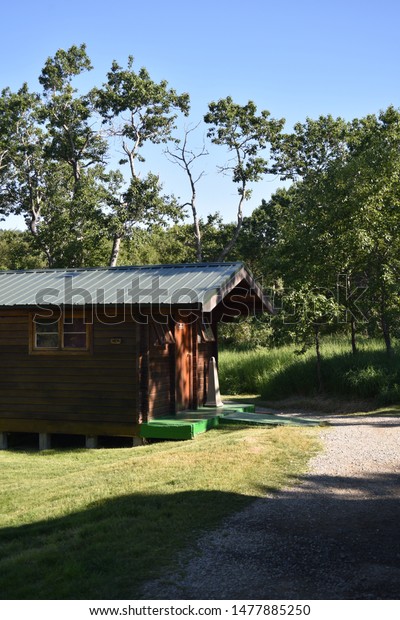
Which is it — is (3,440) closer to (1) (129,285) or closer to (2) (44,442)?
(2) (44,442)

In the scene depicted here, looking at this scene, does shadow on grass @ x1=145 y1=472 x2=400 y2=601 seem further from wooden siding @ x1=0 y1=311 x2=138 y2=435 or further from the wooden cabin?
wooden siding @ x1=0 y1=311 x2=138 y2=435

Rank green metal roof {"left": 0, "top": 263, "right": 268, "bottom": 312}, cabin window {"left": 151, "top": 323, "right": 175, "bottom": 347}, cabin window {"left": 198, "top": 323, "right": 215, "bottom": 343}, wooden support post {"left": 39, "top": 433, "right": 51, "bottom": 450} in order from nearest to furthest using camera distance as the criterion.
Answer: green metal roof {"left": 0, "top": 263, "right": 268, "bottom": 312}
cabin window {"left": 151, "top": 323, "right": 175, "bottom": 347}
wooden support post {"left": 39, "top": 433, "right": 51, "bottom": 450}
cabin window {"left": 198, "top": 323, "right": 215, "bottom": 343}

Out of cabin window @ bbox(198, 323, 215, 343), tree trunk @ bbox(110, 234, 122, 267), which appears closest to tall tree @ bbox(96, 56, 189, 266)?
tree trunk @ bbox(110, 234, 122, 267)

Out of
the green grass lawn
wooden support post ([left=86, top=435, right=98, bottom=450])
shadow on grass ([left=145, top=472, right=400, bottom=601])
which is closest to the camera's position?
shadow on grass ([left=145, top=472, right=400, bottom=601])

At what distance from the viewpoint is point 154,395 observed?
530 inches

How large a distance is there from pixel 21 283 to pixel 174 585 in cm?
1137

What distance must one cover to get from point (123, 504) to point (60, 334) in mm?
6940

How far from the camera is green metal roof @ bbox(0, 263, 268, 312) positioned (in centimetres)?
1269

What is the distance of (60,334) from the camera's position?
13.9 m

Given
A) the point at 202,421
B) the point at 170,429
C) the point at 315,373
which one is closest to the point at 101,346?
the point at 170,429

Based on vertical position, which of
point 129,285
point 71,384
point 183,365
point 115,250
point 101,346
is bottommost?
point 71,384

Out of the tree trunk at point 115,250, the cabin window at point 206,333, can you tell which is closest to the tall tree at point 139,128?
the tree trunk at point 115,250

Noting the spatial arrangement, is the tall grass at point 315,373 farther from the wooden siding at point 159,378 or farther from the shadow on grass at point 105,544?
the shadow on grass at point 105,544
